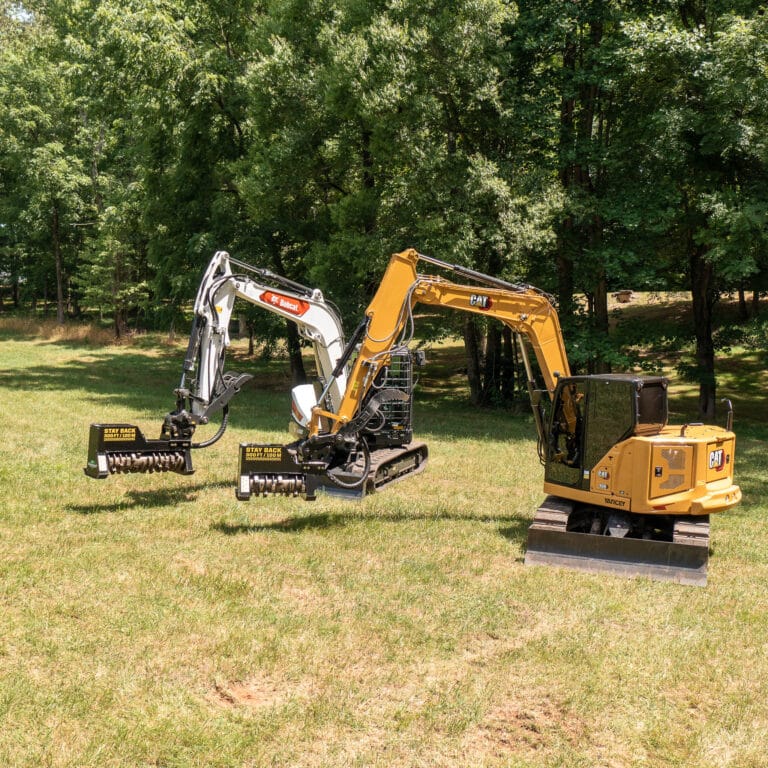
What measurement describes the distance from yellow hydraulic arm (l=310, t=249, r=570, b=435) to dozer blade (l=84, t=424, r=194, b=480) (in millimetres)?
2122

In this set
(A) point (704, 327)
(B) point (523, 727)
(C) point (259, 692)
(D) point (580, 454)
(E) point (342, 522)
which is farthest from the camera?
(A) point (704, 327)

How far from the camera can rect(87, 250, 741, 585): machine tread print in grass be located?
30.0 feet

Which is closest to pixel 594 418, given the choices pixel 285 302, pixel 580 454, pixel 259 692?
pixel 580 454

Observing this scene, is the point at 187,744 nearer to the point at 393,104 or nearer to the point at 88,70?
the point at 393,104

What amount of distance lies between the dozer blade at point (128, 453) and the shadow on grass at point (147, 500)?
18.1 inches

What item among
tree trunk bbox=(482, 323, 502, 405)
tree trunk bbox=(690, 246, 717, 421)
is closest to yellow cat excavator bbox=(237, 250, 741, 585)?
tree trunk bbox=(482, 323, 502, 405)

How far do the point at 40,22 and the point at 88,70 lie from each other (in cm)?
2866

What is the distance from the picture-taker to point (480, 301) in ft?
34.7

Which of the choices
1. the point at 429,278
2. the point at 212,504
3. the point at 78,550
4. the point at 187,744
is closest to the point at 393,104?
the point at 429,278

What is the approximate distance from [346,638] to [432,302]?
4946mm

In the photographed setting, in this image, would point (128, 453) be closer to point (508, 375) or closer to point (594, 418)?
point (594, 418)

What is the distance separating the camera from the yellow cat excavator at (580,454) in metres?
9.15

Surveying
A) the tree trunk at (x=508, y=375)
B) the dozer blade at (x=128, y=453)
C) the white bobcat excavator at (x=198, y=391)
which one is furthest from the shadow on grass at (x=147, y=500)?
the tree trunk at (x=508, y=375)

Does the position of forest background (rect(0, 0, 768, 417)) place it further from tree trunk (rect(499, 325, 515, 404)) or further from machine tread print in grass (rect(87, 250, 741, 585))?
machine tread print in grass (rect(87, 250, 741, 585))
